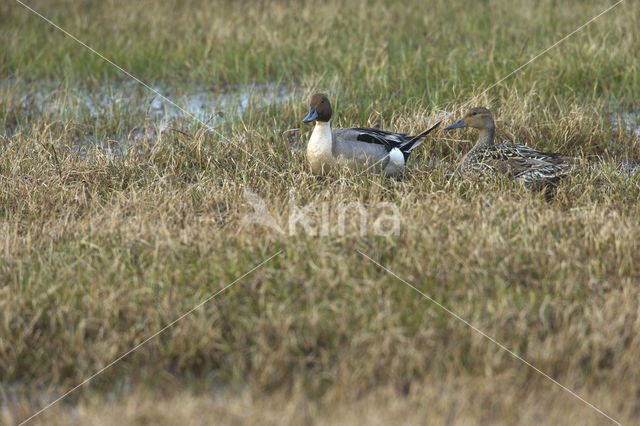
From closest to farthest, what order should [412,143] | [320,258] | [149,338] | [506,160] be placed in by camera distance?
1. [149,338]
2. [320,258]
3. [506,160]
4. [412,143]

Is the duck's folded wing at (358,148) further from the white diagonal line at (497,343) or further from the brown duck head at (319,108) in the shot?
the white diagonal line at (497,343)

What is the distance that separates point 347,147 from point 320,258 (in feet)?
4.95

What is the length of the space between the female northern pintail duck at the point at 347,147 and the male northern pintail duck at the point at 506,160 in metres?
0.53

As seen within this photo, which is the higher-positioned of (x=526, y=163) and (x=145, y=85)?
(x=526, y=163)

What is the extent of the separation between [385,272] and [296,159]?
6.21 ft

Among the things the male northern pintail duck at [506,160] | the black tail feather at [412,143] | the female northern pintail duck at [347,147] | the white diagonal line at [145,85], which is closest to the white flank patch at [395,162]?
the female northern pintail duck at [347,147]

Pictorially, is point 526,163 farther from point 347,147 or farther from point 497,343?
point 497,343

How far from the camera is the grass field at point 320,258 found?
343 centimetres

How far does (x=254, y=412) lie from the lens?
319 cm

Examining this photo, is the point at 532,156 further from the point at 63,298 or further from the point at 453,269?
the point at 63,298

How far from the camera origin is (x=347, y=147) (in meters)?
5.59

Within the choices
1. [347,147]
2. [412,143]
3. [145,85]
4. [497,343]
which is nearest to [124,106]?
[145,85]

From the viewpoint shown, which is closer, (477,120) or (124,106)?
(477,120)

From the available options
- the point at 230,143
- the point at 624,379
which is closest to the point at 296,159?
the point at 230,143
